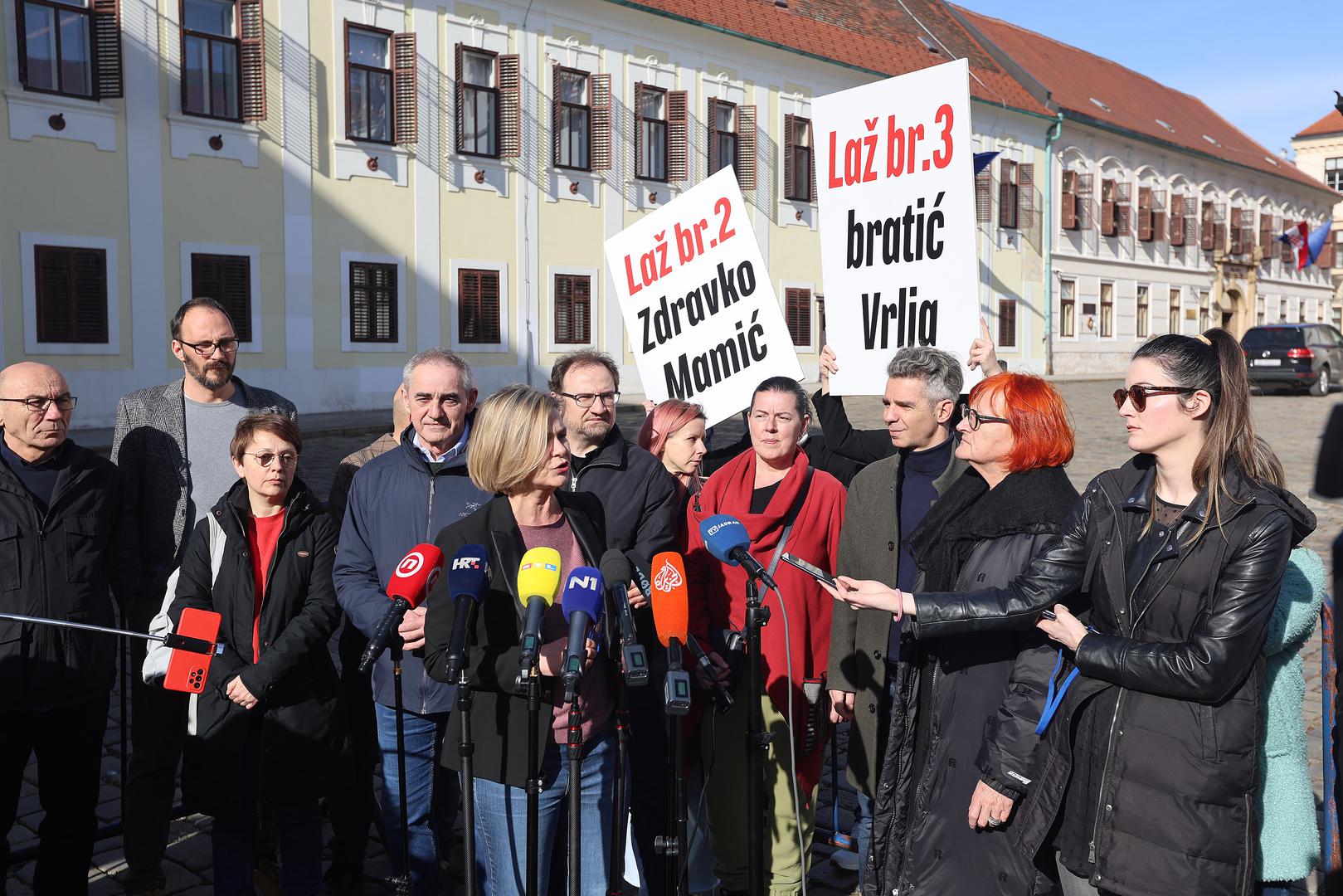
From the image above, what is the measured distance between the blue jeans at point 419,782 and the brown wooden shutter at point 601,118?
71.2 ft

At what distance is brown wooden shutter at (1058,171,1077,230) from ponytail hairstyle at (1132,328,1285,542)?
120 feet

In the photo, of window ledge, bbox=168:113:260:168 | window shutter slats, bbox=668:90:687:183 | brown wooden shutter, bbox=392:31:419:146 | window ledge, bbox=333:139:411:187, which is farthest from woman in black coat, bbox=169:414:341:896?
window shutter slats, bbox=668:90:687:183

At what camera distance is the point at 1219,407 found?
294 centimetres

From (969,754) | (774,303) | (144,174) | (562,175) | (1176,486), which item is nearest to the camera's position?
(1176,486)

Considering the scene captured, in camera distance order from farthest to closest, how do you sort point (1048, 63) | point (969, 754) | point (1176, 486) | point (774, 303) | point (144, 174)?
point (1048, 63) → point (144, 174) → point (774, 303) → point (969, 754) → point (1176, 486)

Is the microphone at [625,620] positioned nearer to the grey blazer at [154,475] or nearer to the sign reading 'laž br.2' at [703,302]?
the grey blazer at [154,475]

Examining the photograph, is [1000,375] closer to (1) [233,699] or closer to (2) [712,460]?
(2) [712,460]

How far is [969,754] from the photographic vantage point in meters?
3.40

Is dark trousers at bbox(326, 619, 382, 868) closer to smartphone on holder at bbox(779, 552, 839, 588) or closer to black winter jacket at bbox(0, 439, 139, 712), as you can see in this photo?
black winter jacket at bbox(0, 439, 139, 712)

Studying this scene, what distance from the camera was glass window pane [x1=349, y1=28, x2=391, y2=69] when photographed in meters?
21.3

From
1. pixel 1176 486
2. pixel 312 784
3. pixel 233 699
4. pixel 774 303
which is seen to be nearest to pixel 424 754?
pixel 312 784

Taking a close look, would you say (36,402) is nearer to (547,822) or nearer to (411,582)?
(411,582)

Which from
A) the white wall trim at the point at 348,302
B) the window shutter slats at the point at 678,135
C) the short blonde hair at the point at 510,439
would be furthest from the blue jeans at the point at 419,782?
the window shutter slats at the point at 678,135

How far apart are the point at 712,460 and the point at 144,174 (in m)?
16.2
